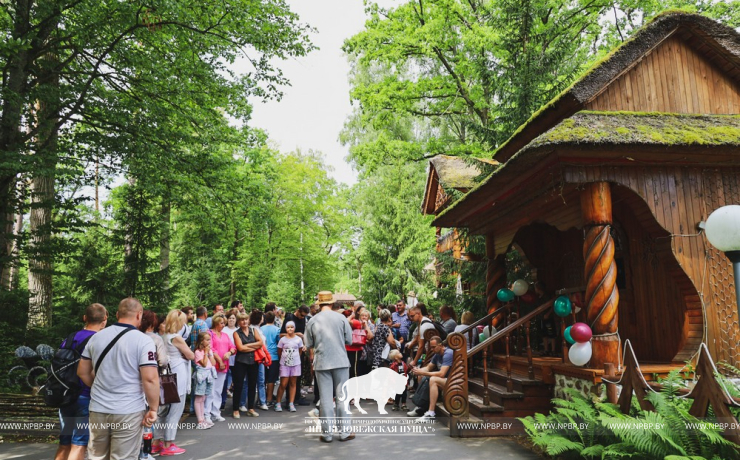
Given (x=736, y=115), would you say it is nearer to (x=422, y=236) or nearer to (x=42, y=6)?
(x=42, y=6)

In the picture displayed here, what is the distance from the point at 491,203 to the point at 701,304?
397 centimetres

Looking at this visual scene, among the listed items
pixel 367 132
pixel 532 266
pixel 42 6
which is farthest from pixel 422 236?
pixel 42 6

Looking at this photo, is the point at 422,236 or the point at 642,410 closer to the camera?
the point at 642,410

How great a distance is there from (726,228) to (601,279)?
6.32 ft

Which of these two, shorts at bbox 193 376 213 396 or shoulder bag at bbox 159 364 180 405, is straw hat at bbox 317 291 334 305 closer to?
shoulder bag at bbox 159 364 180 405

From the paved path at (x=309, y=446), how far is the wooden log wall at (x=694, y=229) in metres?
2.99

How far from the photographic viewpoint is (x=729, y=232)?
513cm

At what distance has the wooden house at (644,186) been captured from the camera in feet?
22.5

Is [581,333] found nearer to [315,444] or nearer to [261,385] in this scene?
[315,444]

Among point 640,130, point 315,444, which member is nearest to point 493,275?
point 640,130

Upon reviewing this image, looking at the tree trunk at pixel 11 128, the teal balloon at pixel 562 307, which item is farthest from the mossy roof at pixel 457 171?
the tree trunk at pixel 11 128

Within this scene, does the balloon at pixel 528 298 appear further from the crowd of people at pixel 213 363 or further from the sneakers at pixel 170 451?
the sneakers at pixel 170 451

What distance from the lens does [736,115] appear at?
26.0ft

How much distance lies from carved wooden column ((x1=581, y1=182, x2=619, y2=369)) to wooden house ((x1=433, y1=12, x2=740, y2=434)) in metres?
0.01
